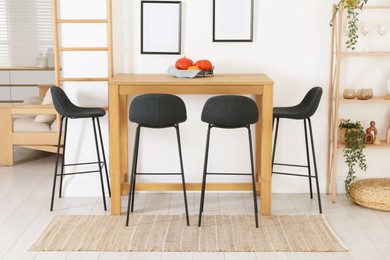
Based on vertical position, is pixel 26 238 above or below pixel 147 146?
below

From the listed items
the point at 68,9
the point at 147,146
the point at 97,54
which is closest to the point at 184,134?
the point at 147,146

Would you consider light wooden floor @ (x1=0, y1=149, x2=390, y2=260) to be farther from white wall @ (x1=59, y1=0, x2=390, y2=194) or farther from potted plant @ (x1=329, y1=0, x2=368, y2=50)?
potted plant @ (x1=329, y1=0, x2=368, y2=50)

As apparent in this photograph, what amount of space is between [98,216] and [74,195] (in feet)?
2.21

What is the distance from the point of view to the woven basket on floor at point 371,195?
5.24 meters

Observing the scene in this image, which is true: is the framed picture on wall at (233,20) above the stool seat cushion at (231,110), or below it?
above

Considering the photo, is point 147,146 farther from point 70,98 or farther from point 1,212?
point 1,212

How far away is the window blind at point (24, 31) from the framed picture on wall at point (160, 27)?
4884 millimetres

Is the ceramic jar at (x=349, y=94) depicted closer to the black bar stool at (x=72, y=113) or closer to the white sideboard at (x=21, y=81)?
the black bar stool at (x=72, y=113)

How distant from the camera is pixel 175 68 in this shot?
17.6 ft

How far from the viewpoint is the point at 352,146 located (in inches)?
216

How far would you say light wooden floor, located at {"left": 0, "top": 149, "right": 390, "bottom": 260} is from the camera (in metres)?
4.33

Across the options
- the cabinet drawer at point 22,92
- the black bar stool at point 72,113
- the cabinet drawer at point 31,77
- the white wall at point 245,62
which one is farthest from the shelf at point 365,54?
the cabinet drawer at point 22,92

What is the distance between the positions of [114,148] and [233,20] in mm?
1523

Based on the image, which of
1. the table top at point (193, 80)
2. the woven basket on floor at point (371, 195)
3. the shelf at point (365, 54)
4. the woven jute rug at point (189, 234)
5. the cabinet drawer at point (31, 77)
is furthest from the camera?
the cabinet drawer at point (31, 77)
